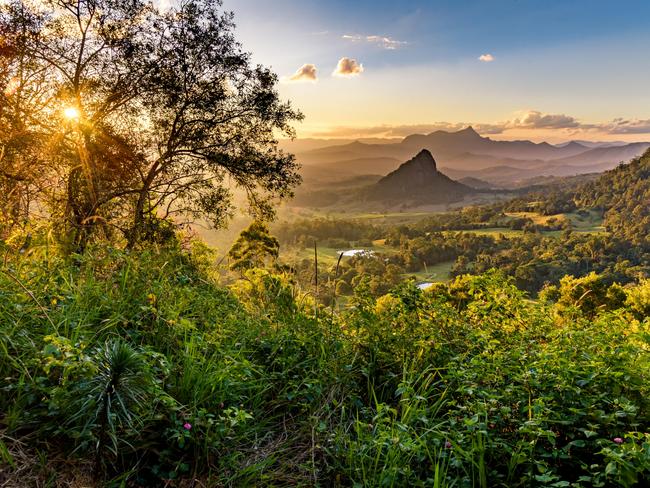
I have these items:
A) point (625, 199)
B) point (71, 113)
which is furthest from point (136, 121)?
point (625, 199)

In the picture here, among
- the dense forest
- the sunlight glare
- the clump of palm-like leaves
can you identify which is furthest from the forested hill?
the clump of palm-like leaves

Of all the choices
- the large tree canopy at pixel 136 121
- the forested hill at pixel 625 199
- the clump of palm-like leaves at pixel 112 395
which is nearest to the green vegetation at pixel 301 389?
the clump of palm-like leaves at pixel 112 395

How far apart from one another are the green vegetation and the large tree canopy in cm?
450

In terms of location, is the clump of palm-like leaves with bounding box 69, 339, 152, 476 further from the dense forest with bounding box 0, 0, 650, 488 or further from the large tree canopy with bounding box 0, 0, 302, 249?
the large tree canopy with bounding box 0, 0, 302, 249

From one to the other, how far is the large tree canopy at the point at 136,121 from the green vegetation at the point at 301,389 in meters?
4.50

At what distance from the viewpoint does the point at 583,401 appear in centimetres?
272

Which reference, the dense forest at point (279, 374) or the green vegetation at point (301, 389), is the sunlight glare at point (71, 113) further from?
the green vegetation at point (301, 389)

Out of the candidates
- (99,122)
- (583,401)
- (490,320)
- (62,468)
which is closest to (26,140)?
(99,122)

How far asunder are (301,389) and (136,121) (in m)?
9.56

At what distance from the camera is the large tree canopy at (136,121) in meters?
8.30

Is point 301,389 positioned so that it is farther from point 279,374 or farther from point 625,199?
point 625,199

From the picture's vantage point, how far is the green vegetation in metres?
2.40

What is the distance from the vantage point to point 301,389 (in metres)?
3.49

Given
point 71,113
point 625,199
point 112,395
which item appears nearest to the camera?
point 112,395
